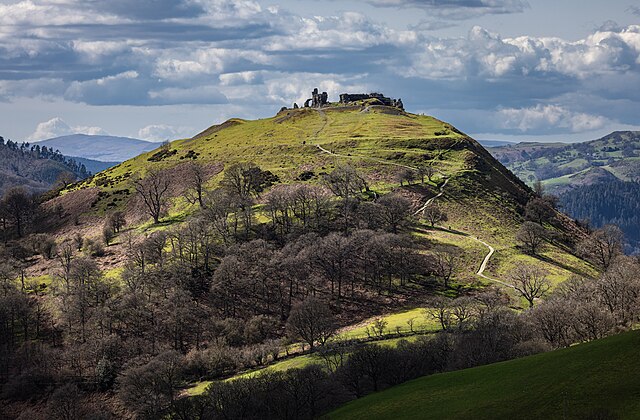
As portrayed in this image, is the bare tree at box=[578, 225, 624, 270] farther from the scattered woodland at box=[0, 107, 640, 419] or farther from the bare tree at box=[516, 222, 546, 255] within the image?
the bare tree at box=[516, 222, 546, 255]

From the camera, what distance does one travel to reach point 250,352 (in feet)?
351

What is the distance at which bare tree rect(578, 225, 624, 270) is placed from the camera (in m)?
155

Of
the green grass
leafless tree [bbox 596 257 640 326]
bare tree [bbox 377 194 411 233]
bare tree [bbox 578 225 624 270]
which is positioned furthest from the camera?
bare tree [bbox 578 225 624 270]

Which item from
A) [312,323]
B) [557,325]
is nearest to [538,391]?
[557,325]

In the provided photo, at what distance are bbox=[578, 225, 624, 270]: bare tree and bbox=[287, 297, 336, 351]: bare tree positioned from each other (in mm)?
79479

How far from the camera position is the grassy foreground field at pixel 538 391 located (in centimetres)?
5419

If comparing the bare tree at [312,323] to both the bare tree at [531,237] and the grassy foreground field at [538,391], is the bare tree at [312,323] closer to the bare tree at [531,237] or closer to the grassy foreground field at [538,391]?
the grassy foreground field at [538,391]

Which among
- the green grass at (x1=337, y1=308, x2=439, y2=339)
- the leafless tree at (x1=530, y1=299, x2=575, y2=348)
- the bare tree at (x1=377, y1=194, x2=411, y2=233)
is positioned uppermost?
the bare tree at (x1=377, y1=194, x2=411, y2=233)

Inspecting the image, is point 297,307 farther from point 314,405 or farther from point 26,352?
point 26,352

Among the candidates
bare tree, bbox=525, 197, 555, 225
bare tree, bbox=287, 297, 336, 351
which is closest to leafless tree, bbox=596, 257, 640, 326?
bare tree, bbox=287, 297, 336, 351

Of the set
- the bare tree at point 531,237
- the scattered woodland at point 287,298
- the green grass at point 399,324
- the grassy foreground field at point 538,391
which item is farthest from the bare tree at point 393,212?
the grassy foreground field at point 538,391

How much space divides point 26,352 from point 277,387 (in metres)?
56.3

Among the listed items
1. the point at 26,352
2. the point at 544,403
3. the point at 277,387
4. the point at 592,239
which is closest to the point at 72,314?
the point at 26,352

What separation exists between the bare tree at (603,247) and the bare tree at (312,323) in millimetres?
79479
